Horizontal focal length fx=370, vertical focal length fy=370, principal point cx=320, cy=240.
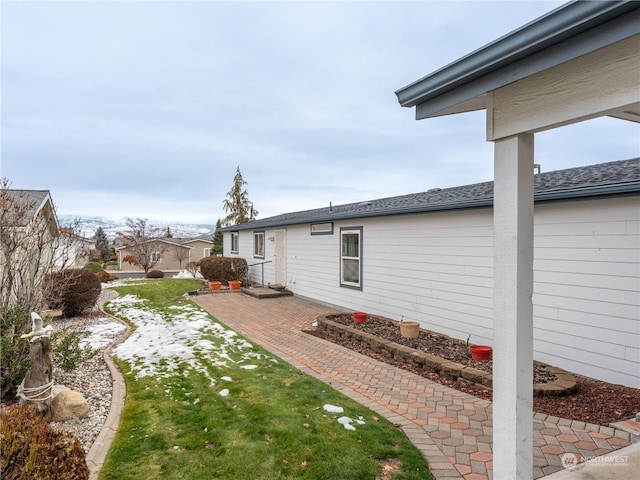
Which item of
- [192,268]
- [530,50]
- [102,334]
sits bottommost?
[192,268]

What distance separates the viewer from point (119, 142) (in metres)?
15.9

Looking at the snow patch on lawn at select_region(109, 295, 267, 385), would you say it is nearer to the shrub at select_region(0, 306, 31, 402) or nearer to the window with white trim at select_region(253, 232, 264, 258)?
the shrub at select_region(0, 306, 31, 402)

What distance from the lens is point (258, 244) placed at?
645 inches

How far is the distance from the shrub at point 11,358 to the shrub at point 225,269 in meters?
11.7

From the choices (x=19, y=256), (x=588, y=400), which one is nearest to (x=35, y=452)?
(x=19, y=256)

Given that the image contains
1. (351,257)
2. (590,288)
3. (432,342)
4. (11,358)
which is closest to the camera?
(11,358)

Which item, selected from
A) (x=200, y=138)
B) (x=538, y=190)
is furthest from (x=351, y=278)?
(x=200, y=138)

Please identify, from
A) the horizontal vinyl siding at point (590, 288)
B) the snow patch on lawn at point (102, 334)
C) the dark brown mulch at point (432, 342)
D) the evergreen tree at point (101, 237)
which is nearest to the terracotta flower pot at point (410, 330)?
the dark brown mulch at point (432, 342)

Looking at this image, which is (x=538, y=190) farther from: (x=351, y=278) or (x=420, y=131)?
(x=420, y=131)

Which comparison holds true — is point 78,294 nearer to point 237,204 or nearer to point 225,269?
point 225,269

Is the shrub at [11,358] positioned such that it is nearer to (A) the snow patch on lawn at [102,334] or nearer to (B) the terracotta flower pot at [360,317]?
(A) the snow patch on lawn at [102,334]

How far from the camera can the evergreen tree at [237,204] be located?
112ft

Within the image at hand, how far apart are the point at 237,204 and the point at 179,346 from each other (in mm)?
28445

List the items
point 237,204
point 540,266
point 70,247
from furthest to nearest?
point 237,204 < point 70,247 < point 540,266
